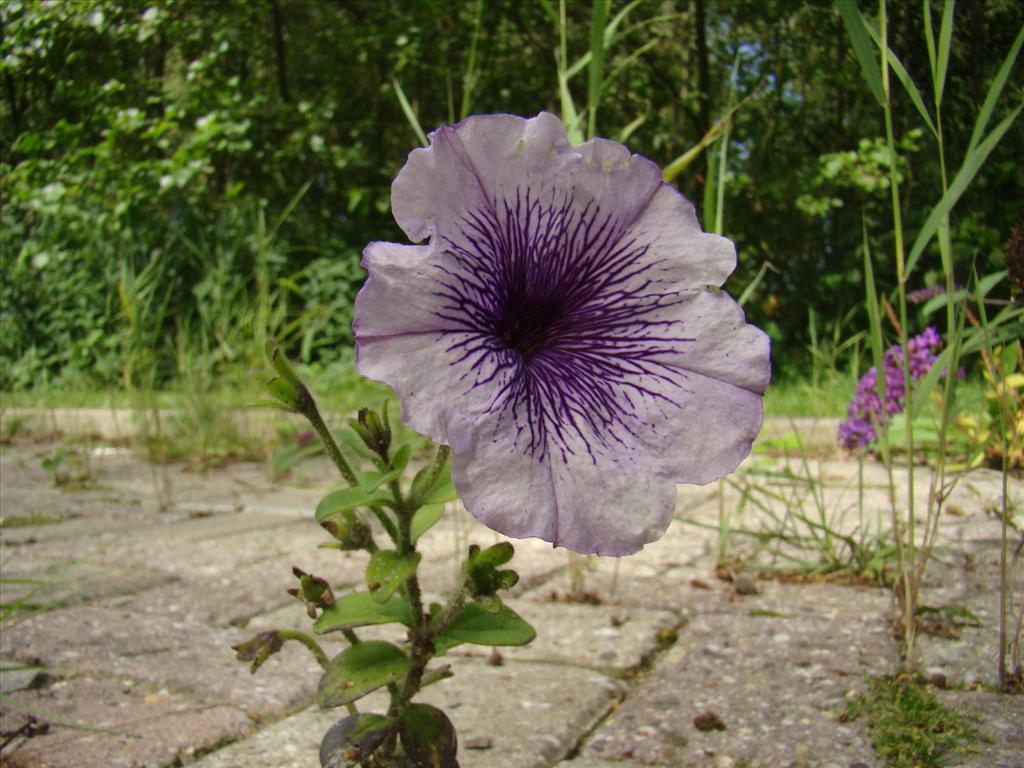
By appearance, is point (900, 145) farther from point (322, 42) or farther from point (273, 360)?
point (322, 42)

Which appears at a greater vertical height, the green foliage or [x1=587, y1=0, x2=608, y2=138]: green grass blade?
[x1=587, y1=0, x2=608, y2=138]: green grass blade

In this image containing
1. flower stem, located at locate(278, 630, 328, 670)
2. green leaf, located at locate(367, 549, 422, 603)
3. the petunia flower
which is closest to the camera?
the petunia flower

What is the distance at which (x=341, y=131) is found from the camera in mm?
4973

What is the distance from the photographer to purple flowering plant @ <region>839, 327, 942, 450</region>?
123 inches

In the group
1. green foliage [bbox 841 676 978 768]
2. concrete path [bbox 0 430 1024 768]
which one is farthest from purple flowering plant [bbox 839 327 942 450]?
green foliage [bbox 841 676 978 768]

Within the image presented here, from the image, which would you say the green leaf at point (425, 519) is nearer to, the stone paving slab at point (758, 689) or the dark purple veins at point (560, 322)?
the dark purple veins at point (560, 322)

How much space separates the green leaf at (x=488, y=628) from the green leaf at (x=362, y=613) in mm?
51

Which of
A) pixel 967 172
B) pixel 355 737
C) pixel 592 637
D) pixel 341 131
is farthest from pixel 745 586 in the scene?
pixel 341 131

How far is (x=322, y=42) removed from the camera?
294 centimetres

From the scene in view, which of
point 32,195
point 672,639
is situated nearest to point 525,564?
point 672,639

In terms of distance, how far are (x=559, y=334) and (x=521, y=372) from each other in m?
0.09

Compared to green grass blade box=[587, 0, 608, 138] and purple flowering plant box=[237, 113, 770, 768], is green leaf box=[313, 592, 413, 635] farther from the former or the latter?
green grass blade box=[587, 0, 608, 138]

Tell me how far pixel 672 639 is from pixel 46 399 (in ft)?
6.73

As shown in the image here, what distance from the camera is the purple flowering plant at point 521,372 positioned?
839 mm
